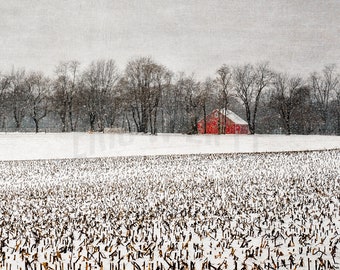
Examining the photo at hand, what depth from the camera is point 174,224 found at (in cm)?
1064

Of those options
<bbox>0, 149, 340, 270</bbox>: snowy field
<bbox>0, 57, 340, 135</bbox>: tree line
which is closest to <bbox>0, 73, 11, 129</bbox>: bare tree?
<bbox>0, 57, 340, 135</bbox>: tree line

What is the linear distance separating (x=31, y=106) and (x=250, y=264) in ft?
312

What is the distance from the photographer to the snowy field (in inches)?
302

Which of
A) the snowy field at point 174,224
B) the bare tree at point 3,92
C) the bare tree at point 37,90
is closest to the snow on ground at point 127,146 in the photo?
the snowy field at point 174,224

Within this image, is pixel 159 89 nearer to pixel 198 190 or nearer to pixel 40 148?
pixel 40 148

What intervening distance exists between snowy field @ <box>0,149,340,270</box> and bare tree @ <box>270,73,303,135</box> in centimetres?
8121

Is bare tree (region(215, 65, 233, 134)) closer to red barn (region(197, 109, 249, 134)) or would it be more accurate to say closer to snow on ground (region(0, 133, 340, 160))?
red barn (region(197, 109, 249, 134))

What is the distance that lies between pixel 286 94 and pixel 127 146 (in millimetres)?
68546

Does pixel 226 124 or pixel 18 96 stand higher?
pixel 18 96

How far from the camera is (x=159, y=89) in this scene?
8425 cm

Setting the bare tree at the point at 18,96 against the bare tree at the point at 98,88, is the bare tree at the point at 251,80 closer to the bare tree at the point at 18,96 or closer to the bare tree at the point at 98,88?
the bare tree at the point at 98,88

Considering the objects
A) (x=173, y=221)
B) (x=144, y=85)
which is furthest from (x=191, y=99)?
(x=173, y=221)

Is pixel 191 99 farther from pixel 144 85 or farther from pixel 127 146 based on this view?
pixel 127 146

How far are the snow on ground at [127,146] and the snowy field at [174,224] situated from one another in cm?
2719
